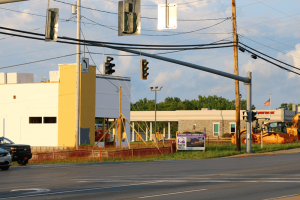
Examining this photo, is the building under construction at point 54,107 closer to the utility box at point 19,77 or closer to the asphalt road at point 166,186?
the utility box at point 19,77

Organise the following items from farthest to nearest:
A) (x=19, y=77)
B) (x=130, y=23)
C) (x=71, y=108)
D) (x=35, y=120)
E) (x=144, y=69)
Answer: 1. (x=19, y=77)
2. (x=35, y=120)
3. (x=71, y=108)
4. (x=144, y=69)
5. (x=130, y=23)

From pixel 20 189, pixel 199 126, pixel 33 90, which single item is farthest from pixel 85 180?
pixel 199 126

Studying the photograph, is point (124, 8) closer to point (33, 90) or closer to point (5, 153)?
point (5, 153)

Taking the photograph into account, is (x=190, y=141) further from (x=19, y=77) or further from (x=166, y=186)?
(x=19, y=77)

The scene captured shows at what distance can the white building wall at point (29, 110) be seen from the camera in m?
44.2

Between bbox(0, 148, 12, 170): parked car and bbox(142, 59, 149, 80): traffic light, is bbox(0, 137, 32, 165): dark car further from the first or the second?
bbox(142, 59, 149, 80): traffic light

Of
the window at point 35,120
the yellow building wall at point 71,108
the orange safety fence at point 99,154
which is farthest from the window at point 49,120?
the orange safety fence at point 99,154

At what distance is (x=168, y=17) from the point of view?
16312 millimetres

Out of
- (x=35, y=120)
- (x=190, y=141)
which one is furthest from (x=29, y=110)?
(x=190, y=141)

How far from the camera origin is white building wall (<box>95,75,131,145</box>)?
4600 centimetres

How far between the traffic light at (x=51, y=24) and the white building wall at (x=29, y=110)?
98.9 feet

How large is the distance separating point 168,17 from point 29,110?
106 ft

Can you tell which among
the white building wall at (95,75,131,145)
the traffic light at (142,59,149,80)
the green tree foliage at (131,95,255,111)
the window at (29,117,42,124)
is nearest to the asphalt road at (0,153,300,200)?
the traffic light at (142,59,149,80)

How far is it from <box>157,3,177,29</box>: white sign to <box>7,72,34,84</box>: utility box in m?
36.7
